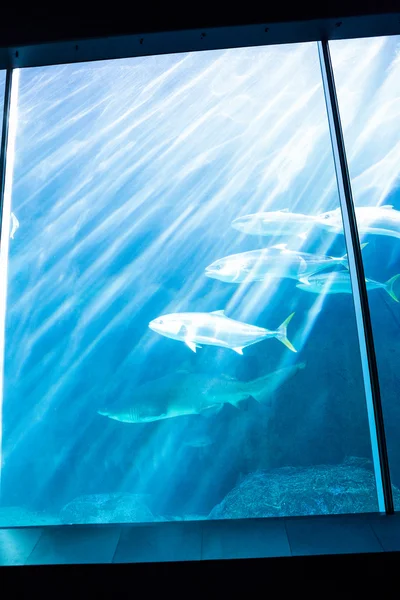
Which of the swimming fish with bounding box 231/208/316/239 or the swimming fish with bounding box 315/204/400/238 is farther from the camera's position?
the swimming fish with bounding box 231/208/316/239

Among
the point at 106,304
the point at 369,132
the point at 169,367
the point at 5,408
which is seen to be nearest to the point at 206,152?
the point at 369,132

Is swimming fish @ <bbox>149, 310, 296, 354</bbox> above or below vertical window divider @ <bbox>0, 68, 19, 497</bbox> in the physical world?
below

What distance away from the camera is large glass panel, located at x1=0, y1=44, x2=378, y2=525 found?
958cm

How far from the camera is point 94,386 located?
A: 11992 millimetres

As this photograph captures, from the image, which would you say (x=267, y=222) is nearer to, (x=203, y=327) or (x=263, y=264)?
(x=263, y=264)

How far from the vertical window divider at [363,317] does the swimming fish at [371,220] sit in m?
1.99

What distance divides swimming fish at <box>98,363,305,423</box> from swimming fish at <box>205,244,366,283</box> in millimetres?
1018

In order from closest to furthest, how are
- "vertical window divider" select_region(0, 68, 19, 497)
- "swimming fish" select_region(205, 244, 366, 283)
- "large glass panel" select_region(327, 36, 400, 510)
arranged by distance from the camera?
"vertical window divider" select_region(0, 68, 19, 497), "swimming fish" select_region(205, 244, 366, 283), "large glass panel" select_region(327, 36, 400, 510)

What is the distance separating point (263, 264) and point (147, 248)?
20.2ft

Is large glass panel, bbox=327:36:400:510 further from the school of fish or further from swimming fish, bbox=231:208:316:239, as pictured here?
swimming fish, bbox=231:208:316:239

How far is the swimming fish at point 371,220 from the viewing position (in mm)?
4309

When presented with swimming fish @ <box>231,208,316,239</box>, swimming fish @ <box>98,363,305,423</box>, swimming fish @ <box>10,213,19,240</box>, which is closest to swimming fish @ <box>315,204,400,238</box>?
swimming fish @ <box>231,208,316,239</box>

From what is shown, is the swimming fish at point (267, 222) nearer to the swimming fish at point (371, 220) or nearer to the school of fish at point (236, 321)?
the school of fish at point (236, 321)

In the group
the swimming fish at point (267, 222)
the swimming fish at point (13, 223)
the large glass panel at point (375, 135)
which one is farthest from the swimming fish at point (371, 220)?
the swimming fish at point (13, 223)
